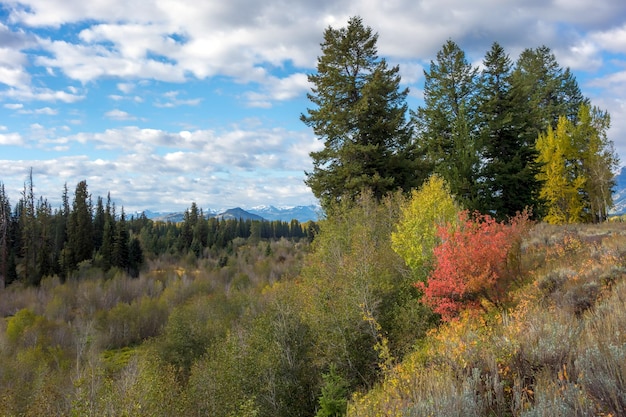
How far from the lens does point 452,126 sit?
105 feet

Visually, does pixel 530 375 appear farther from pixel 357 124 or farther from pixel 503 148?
pixel 503 148

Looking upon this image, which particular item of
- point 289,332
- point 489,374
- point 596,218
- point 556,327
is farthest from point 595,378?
point 596,218

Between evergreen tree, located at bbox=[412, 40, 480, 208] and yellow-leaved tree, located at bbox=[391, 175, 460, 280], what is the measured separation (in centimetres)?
1079

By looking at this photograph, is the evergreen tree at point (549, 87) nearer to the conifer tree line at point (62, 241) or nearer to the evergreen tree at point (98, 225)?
the conifer tree line at point (62, 241)

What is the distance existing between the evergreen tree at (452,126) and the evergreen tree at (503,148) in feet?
3.50

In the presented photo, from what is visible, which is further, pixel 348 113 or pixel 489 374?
pixel 348 113

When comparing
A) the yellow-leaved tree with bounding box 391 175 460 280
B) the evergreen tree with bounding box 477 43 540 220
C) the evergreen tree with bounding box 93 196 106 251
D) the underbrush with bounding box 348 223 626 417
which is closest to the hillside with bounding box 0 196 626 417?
the underbrush with bounding box 348 223 626 417

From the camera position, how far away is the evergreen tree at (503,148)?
30.2 metres

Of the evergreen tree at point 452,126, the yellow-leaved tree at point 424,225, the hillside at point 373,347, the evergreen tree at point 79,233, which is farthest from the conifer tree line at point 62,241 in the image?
the yellow-leaved tree at point 424,225

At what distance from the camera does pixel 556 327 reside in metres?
6.18

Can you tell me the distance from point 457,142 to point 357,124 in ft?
28.8

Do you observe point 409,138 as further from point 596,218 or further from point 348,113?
point 596,218

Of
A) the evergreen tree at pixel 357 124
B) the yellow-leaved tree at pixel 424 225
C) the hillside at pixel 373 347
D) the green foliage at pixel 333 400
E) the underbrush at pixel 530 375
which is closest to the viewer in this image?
the underbrush at pixel 530 375

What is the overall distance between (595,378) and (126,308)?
73124 millimetres
